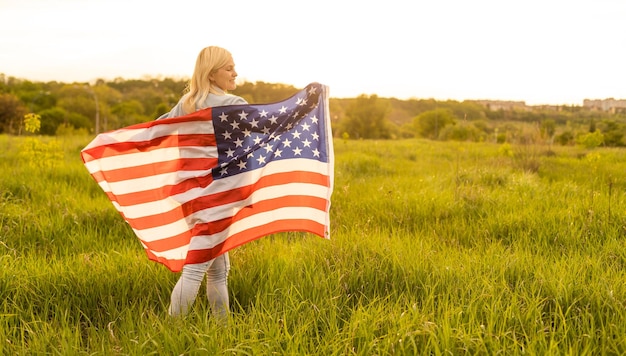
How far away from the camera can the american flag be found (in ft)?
10.2

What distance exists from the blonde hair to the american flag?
11 cm

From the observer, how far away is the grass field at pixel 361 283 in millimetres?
2459

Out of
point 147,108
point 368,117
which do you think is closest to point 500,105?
point 368,117

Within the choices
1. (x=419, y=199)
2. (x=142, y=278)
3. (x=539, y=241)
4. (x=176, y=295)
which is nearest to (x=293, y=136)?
(x=176, y=295)

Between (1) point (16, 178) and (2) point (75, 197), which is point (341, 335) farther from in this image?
(1) point (16, 178)

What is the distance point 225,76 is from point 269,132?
511 mm

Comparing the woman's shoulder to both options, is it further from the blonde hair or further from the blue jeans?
the blue jeans

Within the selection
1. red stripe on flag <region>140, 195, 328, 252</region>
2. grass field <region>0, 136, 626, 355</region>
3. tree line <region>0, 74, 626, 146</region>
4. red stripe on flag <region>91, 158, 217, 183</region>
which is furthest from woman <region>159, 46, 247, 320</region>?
tree line <region>0, 74, 626, 146</region>

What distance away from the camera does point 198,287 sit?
115 inches

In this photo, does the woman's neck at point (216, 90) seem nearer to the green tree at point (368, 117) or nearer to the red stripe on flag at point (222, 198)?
the red stripe on flag at point (222, 198)

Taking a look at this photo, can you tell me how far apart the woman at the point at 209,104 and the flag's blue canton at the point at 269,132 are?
0.13m

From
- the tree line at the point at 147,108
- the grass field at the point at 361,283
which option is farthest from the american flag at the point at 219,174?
the tree line at the point at 147,108

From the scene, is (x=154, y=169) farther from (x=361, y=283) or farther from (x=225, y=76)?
(x=361, y=283)

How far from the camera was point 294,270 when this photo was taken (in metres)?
3.54
